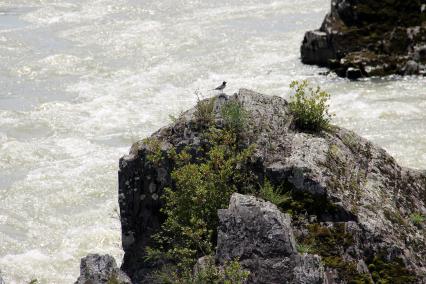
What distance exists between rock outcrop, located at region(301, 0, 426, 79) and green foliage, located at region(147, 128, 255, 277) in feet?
41.4

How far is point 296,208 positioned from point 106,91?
527 inches

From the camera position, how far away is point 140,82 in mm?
21906

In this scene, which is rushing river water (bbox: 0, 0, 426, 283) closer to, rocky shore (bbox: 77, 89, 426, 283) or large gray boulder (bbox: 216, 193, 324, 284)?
rocky shore (bbox: 77, 89, 426, 283)

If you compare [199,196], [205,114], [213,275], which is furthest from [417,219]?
[213,275]

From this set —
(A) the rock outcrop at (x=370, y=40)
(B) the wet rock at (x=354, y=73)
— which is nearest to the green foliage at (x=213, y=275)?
(B) the wet rock at (x=354, y=73)

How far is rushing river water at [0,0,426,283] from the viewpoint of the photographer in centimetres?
1357

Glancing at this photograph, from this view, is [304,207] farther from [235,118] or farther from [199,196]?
[235,118]

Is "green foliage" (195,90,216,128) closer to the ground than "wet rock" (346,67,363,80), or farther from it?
farther from it

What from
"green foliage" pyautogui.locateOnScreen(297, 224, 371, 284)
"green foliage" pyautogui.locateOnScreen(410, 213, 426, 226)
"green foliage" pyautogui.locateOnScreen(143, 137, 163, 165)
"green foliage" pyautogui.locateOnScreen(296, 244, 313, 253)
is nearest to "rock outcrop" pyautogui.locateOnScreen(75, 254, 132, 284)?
"green foliage" pyautogui.locateOnScreen(143, 137, 163, 165)

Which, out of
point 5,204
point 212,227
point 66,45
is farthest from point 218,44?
point 212,227

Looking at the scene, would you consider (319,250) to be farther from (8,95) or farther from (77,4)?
(77,4)

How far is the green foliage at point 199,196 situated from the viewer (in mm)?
8727

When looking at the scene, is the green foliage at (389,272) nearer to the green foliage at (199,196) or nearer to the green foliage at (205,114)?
the green foliage at (199,196)

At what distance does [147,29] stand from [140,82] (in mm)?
6000
